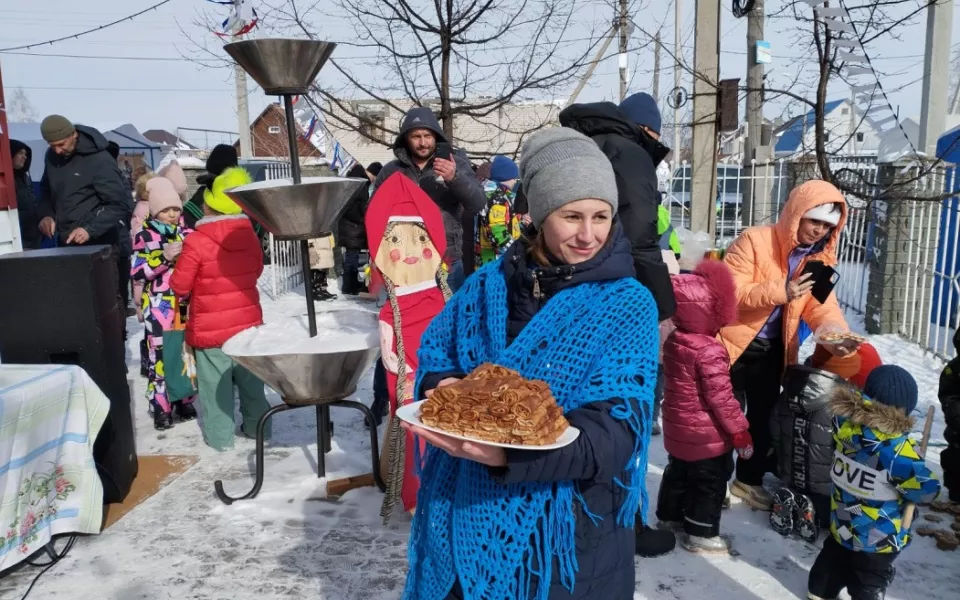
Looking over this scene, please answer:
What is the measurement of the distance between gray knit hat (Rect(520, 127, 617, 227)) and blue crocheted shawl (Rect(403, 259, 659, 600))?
226 mm

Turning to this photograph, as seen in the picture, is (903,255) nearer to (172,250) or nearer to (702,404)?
(702,404)

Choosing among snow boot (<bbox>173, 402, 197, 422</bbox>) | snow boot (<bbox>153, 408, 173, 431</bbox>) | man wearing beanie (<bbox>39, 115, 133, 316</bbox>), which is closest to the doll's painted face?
snow boot (<bbox>153, 408, 173, 431</bbox>)

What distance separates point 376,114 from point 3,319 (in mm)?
4290

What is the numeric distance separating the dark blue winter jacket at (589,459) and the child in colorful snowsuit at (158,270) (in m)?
4.22

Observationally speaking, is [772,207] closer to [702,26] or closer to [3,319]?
[702,26]

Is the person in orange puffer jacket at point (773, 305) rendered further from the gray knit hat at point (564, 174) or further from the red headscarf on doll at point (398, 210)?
the gray knit hat at point (564, 174)

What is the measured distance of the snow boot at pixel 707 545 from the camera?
363 cm

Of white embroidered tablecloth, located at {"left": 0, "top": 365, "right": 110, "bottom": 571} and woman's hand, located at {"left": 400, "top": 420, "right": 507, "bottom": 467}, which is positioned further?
white embroidered tablecloth, located at {"left": 0, "top": 365, "right": 110, "bottom": 571}

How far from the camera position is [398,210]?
3.95m

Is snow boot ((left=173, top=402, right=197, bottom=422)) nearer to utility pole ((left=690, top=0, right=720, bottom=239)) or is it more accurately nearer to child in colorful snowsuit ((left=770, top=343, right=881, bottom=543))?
child in colorful snowsuit ((left=770, top=343, right=881, bottom=543))

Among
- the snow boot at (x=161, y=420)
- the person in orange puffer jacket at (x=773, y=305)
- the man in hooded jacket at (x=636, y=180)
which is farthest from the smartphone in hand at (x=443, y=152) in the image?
the snow boot at (x=161, y=420)

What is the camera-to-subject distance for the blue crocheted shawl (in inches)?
65.0

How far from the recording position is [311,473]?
4789 millimetres

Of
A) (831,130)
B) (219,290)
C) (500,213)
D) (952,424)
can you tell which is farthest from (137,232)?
(831,130)
